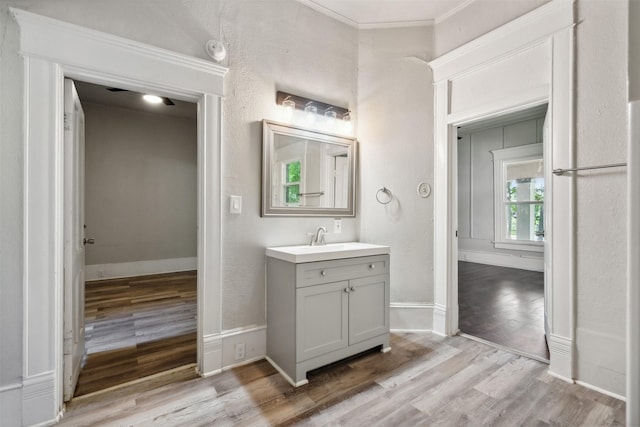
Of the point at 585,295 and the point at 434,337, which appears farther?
the point at 434,337

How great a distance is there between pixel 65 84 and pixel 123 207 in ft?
12.2

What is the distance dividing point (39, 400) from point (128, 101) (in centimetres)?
437

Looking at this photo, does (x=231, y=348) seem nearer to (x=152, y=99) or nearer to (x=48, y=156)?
(x=48, y=156)

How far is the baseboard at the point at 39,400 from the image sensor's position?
→ 5.07ft

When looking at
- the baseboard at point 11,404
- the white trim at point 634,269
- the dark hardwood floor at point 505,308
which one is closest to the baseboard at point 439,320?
the dark hardwood floor at point 505,308

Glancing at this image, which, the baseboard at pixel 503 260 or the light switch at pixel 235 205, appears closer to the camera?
the light switch at pixel 235 205

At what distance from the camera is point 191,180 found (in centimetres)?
555

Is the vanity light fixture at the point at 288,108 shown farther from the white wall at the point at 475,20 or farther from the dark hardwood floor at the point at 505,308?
the dark hardwood floor at the point at 505,308

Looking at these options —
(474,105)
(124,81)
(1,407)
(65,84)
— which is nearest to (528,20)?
(474,105)

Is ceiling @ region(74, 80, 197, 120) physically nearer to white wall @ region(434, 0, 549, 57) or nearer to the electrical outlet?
white wall @ region(434, 0, 549, 57)

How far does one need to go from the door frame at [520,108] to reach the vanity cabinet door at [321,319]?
3.67 feet

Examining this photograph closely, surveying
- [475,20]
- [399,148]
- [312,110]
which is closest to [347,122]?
[312,110]

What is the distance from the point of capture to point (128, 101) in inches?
180

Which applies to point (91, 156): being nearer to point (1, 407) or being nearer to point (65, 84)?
point (65, 84)
